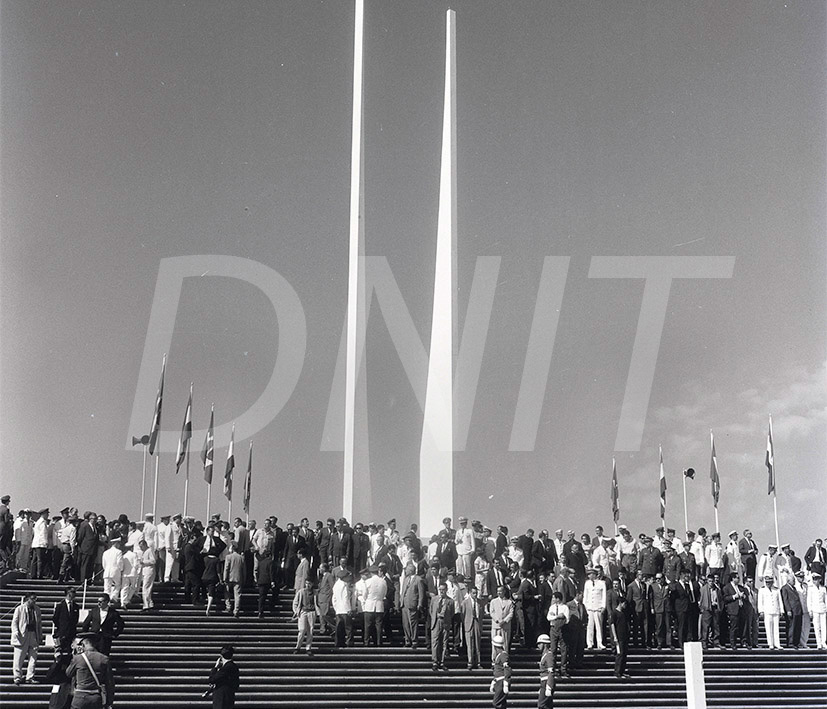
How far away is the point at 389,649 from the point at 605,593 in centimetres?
403

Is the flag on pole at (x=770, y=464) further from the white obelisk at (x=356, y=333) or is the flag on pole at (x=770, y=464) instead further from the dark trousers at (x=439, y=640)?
the dark trousers at (x=439, y=640)

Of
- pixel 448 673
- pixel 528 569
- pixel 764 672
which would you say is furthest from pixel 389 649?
pixel 764 672

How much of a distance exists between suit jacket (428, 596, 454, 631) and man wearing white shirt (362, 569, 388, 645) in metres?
1.22

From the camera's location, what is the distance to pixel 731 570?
2331cm

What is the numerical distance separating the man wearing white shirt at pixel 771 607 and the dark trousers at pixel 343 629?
811cm

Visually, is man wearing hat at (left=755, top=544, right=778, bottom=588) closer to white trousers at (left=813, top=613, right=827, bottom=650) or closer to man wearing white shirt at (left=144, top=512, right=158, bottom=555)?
white trousers at (left=813, top=613, right=827, bottom=650)

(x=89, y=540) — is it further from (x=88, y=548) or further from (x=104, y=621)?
(x=104, y=621)

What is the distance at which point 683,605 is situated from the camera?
2027cm

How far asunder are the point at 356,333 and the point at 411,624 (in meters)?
13.0

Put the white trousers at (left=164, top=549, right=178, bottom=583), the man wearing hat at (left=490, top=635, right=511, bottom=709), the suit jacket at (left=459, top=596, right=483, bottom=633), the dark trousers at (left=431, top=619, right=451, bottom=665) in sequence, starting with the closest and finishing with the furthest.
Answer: the man wearing hat at (left=490, top=635, right=511, bottom=709), the dark trousers at (left=431, top=619, right=451, bottom=665), the suit jacket at (left=459, top=596, right=483, bottom=633), the white trousers at (left=164, top=549, right=178, bottom=583)

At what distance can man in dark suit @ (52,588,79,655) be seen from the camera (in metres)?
16.0

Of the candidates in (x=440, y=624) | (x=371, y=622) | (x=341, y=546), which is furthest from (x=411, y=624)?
(x=341, y=546)

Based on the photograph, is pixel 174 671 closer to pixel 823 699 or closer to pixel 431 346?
pixel 823 699

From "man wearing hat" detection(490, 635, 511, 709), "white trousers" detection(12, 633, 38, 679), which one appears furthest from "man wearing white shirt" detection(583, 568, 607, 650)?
"white trousers" detection(12, 633, 38, 679)
